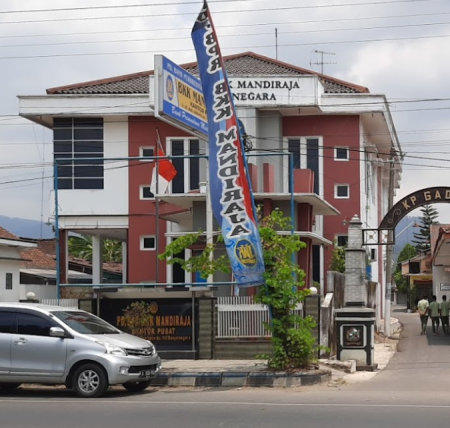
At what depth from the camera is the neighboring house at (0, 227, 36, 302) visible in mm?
33191

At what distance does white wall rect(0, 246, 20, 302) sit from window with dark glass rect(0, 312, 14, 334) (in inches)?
648

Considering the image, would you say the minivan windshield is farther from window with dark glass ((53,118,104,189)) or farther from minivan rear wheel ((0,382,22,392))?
window with dark glass ((53,118,104,189))

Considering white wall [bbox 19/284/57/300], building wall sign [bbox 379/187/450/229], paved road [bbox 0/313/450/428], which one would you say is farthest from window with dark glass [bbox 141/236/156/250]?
paved road [bbox 0/313/450/428]

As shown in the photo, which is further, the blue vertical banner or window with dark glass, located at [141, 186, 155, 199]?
window with dark glass, located at [141, 186, 155, 199]

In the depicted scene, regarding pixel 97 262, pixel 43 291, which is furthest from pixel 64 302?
pixel 97 262

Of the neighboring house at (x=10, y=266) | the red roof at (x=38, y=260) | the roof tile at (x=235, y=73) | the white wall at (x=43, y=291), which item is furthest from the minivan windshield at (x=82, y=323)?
the red roof at (x=38, y=260)

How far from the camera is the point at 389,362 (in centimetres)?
2395

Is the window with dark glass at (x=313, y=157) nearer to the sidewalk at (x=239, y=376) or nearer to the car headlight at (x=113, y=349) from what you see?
the sidewalk at (x=239, y=376)

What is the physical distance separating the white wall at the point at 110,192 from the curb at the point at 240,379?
19.2 meters

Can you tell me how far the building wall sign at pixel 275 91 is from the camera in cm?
3522

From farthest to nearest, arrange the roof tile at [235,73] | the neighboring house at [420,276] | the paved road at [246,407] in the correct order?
the neighboring house at [420,276] < the roof tile at [235,73] < the paved road at [246,407]

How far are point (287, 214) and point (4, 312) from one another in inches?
588

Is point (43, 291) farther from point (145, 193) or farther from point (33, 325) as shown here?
point (33, 325)

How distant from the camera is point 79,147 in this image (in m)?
36.9
